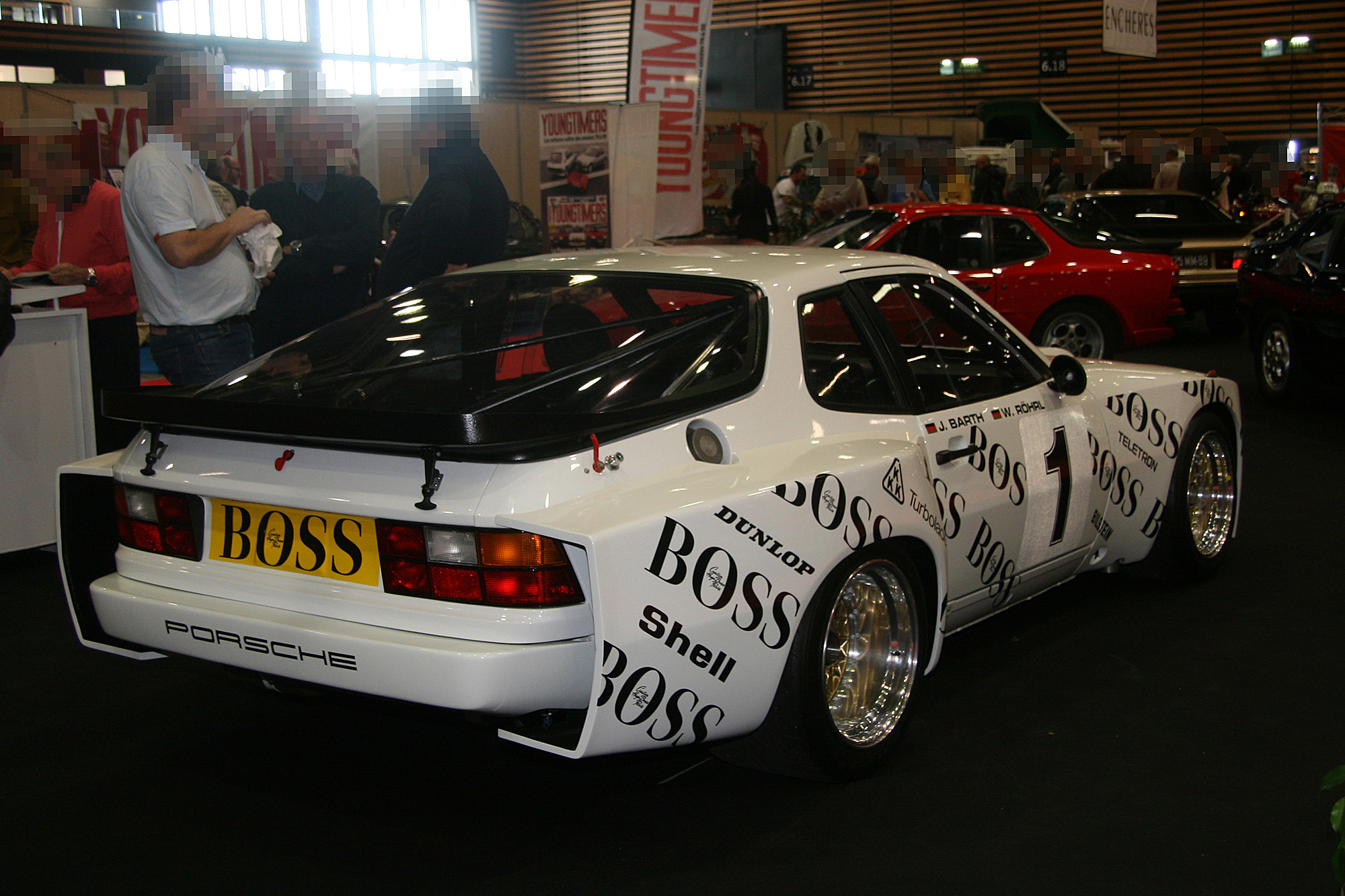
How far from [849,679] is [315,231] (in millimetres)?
3296

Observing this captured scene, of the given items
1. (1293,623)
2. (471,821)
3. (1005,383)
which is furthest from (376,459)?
(1293,623)

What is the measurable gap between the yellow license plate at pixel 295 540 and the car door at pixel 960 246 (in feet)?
23.9

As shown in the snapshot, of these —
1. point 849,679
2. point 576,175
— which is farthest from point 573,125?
point 849,679

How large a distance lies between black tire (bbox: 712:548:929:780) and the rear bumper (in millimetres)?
589

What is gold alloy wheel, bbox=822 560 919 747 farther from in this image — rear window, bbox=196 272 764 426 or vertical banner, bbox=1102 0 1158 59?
vertical banner, bbox=1102 0 1158 59

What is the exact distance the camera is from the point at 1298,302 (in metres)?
8.30

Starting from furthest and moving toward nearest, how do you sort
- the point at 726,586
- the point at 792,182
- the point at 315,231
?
the point at 792,182 → the point at 315,231 → the point at 726,586

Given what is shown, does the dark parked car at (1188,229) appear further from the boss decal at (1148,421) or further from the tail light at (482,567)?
the tail light at (482,567)

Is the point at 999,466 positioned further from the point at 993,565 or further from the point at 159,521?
the point at 159,521

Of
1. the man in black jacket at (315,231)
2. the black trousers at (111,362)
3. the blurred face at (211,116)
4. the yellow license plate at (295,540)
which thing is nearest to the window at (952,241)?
the man in black jacket at (315,231)

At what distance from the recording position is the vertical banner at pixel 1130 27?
1507 cm

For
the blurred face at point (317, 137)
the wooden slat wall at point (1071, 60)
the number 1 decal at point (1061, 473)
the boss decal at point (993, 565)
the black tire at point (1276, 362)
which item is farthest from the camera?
the wooden slat wall at point (1071, 60)

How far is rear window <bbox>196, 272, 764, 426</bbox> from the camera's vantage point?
9.61 feet

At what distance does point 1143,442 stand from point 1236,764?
1424 millimetres
